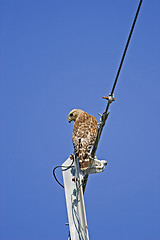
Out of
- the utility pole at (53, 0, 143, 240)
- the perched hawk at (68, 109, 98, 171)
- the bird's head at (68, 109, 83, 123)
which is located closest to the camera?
the utility pole at (53, 0, 143, 240)

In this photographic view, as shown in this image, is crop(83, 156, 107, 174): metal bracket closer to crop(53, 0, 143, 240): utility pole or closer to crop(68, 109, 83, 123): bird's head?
crop(53, 0, 143, 240): utility pole

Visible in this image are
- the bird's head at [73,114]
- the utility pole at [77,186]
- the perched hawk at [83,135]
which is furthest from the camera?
the bird's head at [73,114]

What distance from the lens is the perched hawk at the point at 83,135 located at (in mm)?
6598

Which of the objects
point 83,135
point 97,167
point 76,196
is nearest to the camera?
point 76,196

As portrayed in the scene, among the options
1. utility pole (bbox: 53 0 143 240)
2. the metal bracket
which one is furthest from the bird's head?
the metal bracket

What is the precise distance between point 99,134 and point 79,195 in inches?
34.6

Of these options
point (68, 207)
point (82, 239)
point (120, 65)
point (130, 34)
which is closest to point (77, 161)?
point (68, 207)

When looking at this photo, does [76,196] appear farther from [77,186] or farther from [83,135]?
[83,135]

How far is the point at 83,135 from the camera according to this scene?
24.3 ft

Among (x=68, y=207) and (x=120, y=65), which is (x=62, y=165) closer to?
(x=68, y=207)

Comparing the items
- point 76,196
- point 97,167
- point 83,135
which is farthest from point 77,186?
point 83,135

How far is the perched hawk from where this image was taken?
21.6ft

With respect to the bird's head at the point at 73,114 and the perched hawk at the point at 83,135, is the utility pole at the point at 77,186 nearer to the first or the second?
the perched hawk at the point at 83,135

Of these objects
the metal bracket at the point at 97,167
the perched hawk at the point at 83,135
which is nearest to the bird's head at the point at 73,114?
the perched hawk at the point at 83,135
